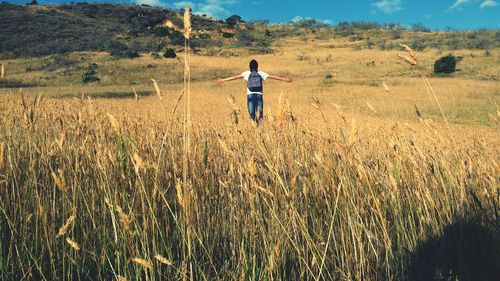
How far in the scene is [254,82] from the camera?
380 inches

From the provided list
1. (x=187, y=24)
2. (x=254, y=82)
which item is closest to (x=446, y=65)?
(x=254, y=82)

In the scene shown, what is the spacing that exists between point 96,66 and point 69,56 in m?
8.08

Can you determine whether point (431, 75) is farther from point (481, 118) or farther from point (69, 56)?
point (69, 56)

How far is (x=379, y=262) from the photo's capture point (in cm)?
250

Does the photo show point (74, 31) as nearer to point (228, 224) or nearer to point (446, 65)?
point (446, 65)

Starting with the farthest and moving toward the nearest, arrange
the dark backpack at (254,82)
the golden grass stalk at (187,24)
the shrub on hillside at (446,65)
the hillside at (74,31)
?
the hillside at (74,31), the shrub on hillside at (446,65), the dark backpack at (254,82), the golden grass stalk at (187,24)

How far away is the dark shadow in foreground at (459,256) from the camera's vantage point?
239cm

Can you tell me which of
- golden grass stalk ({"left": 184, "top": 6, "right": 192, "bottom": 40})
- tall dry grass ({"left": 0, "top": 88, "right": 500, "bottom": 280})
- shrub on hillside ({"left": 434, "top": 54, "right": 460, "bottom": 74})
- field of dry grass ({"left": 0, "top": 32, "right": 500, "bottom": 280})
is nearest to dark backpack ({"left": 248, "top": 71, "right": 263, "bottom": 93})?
field of dry grass ({"left": 0, "top": 32, "right": 500, "bottom": 280})

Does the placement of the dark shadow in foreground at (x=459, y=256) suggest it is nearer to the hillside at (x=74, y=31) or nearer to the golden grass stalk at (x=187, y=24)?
the golden grass stalk at (x=187, y=24)

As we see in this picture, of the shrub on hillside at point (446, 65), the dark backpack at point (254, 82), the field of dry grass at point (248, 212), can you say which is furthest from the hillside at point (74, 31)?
the field of dry grass at point (248, 212)

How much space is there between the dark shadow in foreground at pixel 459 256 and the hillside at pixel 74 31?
47.4 meters

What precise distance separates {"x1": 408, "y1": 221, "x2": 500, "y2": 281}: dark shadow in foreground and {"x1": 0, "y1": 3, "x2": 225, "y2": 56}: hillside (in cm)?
4742

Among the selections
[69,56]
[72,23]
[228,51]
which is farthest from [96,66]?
[72,23]

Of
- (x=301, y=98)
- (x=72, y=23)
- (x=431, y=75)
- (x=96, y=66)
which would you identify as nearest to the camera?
(x=301, y=98)
